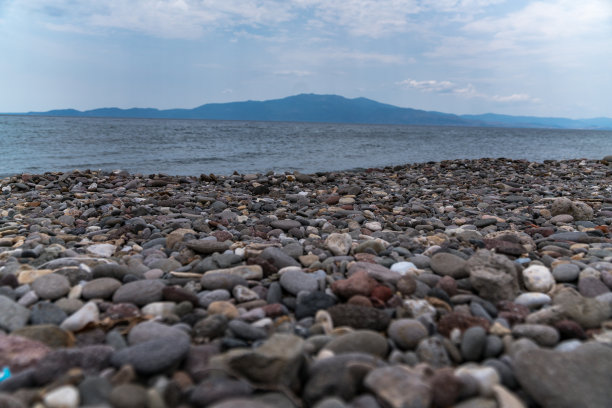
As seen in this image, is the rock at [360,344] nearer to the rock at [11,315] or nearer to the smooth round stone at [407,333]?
the smooth round stone at [407,333]

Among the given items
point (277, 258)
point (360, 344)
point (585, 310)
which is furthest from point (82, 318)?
point (585, 310)

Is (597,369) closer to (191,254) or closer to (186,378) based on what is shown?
(186,378)

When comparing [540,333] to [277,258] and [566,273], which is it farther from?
[277,258]

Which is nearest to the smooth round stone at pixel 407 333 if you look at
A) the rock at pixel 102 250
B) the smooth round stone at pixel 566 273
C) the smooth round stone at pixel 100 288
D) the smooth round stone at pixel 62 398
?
the smooth round stone at pixel 566 273

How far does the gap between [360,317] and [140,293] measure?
1.44 m

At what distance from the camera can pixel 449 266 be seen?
10.3 feet

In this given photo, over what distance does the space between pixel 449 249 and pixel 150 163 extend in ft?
48.1

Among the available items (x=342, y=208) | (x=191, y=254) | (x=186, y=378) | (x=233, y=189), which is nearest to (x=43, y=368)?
(x=186, y=378)

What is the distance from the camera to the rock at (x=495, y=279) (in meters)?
2.70

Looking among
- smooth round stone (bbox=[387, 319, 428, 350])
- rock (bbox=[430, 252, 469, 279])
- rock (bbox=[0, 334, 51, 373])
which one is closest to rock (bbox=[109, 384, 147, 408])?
rock (bbox=[0, 334, 51, 373])

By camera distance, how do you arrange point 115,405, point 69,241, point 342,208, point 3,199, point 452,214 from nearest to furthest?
point 115,405 < point 69,241 < point 452,214 < point 342,208 < point 3,199

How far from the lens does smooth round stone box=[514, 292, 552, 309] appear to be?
2.63 metres

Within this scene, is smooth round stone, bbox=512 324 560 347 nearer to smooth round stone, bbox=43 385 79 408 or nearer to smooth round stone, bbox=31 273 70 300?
smooth round stone, bbox=43 385 79 408

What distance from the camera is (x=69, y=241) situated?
4.45 meters
